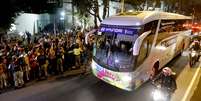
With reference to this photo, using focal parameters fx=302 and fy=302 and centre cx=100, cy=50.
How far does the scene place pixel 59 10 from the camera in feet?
101

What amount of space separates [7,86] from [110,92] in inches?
177

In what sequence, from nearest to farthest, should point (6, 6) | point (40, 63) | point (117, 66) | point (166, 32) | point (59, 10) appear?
point (117, 66) < point (40, 63) < point (166, 32) < point (6, 6) < point (59, 10)

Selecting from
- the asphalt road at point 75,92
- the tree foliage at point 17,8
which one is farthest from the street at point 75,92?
the tree foliage at point 17,8

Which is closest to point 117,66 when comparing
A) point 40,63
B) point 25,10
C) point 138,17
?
point 138,17

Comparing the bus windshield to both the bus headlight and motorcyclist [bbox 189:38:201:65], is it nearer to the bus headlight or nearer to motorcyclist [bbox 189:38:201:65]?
the bus headlight

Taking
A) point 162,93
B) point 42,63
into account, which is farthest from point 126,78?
point 42,63

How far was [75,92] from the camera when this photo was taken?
41.7 ft

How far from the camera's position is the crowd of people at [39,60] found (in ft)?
42.3

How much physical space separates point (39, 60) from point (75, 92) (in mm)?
2705

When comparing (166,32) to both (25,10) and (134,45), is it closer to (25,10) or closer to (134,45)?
(134,45)

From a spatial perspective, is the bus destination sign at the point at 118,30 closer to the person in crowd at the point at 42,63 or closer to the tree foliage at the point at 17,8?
the person in crowd at the point at 42,63

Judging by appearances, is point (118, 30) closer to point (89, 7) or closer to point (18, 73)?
point (18, 73)

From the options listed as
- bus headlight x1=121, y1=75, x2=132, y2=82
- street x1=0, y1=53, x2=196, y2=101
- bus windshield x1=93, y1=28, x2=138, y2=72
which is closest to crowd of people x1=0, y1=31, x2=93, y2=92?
street x1=0, y1=53, x2=196, y2=101

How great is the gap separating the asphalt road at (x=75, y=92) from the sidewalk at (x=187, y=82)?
1.24 m
